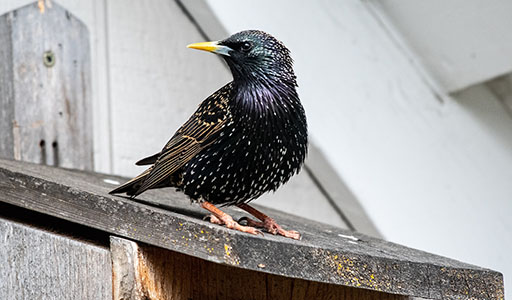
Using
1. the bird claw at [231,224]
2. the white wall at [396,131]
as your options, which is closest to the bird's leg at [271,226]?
the bird claw at [231,224]

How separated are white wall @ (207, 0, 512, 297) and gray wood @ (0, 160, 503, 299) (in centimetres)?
87

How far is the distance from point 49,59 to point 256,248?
1356 millimetres

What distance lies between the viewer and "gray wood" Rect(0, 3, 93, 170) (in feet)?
8.86

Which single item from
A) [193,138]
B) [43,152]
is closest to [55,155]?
[43,152]

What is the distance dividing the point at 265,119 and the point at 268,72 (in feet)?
0.45

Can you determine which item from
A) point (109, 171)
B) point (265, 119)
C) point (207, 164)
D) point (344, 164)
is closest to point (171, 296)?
point (207, 164)

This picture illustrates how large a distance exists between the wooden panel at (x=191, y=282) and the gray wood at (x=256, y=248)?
0.05m

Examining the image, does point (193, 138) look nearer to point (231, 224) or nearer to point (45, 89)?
point (231, 224)

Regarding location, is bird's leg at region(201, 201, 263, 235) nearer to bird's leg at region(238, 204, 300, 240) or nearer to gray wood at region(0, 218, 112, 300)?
bird's leg at region(238, 204, 300, 240)

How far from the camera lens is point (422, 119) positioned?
3.04 metres

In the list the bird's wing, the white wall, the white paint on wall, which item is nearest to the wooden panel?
the bird's wing

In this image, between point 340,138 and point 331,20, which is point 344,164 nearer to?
point 340,138

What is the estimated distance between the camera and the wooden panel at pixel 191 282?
1793 millimetres

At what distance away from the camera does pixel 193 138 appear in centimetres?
205
